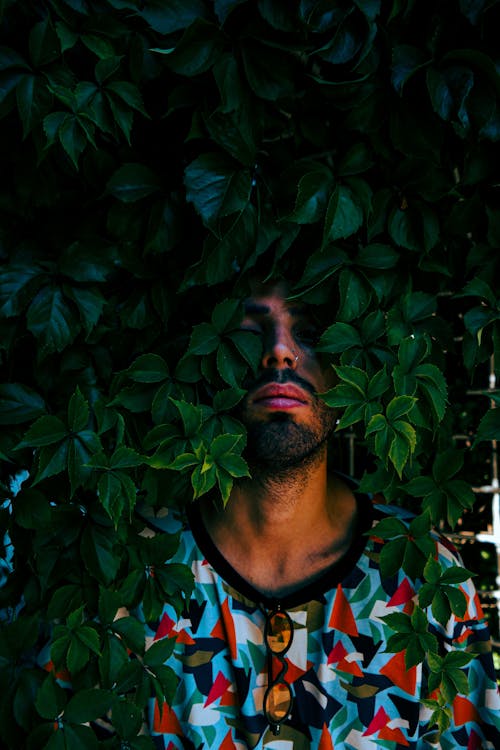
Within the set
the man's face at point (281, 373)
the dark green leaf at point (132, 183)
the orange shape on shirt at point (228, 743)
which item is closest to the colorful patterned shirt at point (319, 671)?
the orange shape on shirt at point (228, 743)

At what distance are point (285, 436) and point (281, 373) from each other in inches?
5.3

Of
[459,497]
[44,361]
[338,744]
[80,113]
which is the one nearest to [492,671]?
[338,744]

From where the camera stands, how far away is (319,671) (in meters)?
1.52

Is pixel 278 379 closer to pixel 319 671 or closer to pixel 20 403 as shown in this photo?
pixel 20 403

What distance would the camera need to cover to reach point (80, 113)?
103 cm

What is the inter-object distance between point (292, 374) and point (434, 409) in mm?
314

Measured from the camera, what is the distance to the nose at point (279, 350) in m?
1.37

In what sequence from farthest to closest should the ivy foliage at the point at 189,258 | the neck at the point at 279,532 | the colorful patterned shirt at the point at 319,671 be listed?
the neck at the point at 279,532
the colorful patterned shirt at the point at 319,671
the ivy foliage at the point at 189,258

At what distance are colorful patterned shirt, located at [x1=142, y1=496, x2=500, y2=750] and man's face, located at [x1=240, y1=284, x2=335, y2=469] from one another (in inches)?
14.8

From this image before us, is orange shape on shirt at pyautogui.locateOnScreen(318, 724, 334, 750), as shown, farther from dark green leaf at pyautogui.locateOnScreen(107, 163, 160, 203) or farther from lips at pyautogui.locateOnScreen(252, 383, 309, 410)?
dark green leaf at pyautogui.locateOnScreen(107, 163, 160, 203)

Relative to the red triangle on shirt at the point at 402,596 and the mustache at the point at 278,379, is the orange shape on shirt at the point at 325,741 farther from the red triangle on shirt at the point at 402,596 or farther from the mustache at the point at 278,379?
the mustache at the point at 278,379

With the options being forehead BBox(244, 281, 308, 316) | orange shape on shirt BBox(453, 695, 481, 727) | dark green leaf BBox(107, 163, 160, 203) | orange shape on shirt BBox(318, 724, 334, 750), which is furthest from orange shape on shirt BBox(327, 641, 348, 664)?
dark green leaf BBox(107, 163, 160, 203)

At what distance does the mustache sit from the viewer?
138cm

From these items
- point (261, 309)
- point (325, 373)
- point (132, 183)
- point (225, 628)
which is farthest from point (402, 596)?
point (132, 183)
